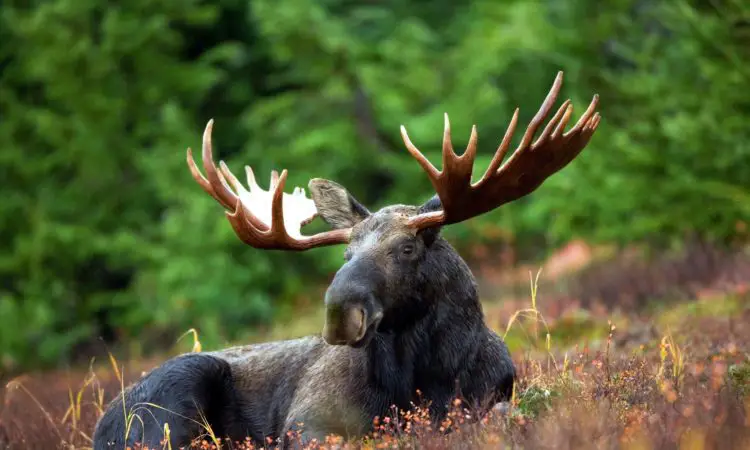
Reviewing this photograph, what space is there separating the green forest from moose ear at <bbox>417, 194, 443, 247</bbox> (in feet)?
35.1

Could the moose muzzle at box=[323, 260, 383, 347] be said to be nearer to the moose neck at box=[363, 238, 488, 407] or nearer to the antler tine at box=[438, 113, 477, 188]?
the moose neck at box=[363, 238, 488, 407]

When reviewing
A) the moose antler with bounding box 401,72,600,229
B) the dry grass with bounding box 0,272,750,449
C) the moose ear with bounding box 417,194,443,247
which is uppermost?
the moose antler with bounding box 401,72,600,229

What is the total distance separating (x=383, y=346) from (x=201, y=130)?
16.5m

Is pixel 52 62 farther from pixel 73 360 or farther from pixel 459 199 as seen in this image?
pixel 459 199

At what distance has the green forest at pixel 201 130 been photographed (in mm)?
17938

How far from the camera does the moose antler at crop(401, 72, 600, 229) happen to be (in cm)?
519

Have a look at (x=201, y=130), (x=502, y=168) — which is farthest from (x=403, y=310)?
(x=201, y=130)

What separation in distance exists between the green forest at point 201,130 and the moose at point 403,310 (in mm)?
10665

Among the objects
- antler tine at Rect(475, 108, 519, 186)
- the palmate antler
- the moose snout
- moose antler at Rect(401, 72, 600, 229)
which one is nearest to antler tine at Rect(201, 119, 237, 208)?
the palmate antler

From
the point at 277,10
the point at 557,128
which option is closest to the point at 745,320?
the point at 557,128

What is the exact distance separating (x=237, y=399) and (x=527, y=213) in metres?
13.3

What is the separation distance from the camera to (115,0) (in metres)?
20.7

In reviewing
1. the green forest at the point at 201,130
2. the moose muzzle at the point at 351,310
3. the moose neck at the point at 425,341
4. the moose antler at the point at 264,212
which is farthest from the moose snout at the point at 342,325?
the green forest at the point at 201,130

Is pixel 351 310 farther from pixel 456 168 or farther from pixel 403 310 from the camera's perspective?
pixel 456 168
